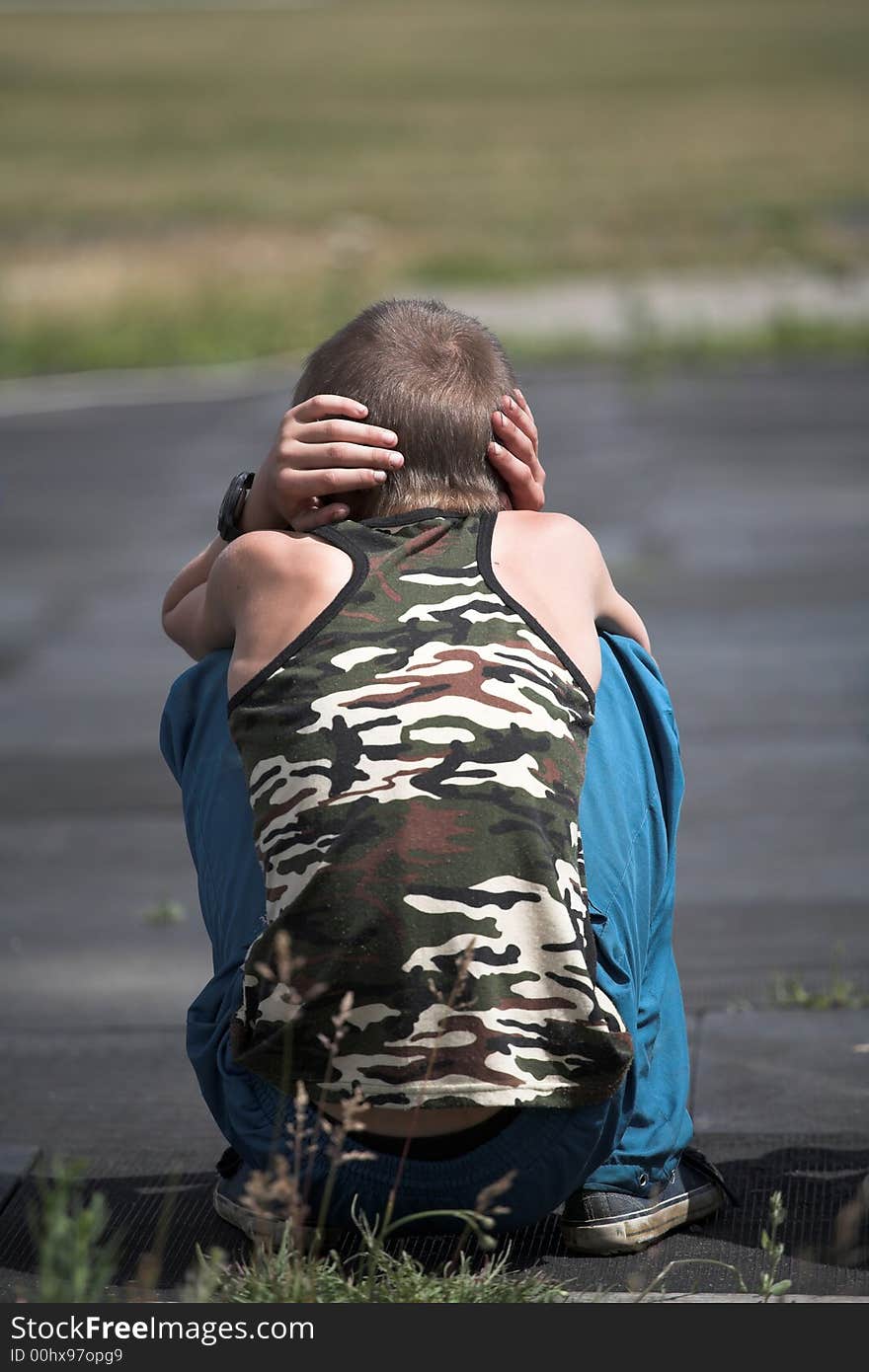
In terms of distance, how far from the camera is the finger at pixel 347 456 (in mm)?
2727

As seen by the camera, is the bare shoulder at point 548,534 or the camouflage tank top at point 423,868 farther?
the bare shoulder at point 548,534

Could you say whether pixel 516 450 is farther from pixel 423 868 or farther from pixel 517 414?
pixel 423 868

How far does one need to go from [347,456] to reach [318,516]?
130 millimetres

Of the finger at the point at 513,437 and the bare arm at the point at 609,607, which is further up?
the finger at the point at 513,437

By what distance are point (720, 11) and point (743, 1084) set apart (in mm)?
93368

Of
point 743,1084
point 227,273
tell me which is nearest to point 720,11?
point 227,273

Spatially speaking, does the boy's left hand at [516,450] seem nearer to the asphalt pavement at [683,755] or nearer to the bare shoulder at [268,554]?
the bare shoulder at [268,554]

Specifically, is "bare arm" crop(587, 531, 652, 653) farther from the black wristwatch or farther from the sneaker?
the sneaker

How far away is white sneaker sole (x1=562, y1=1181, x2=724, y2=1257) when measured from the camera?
281 centimetres

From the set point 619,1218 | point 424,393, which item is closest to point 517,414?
point 424,393

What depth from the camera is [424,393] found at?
2764mm

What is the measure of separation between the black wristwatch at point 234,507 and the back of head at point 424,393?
302 mm

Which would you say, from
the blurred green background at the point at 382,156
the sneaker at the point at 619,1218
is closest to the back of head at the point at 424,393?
→ the sneaker at the point at 619,1218

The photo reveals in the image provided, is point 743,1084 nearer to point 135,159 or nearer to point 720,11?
point 135,159
